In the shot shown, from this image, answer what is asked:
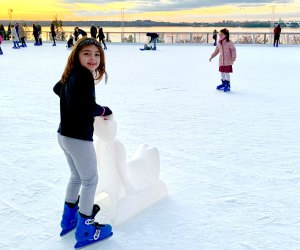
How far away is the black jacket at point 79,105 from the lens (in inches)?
79.1

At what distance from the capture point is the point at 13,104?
6500 mm

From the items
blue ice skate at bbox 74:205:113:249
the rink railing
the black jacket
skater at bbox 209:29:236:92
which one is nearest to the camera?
the black jacket

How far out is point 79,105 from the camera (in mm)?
2029

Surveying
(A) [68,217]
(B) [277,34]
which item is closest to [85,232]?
(A) [68,217]

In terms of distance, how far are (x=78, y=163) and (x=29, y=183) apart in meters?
1.25

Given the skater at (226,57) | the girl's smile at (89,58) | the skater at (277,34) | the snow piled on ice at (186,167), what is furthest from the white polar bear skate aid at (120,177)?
the skater at (277,34)

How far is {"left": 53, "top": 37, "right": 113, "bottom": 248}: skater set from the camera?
6.64 ft

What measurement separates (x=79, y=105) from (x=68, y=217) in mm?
763

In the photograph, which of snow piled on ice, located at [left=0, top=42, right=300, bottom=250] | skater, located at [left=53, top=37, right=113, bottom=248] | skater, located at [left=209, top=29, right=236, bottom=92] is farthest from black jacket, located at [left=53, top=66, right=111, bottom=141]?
skater, located at [left=209, top=29, right=236, bottom=92]

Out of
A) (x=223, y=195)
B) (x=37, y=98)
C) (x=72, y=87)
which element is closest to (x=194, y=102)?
(x=37, y=98)

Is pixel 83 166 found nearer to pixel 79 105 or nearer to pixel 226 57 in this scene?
pixel 79 105

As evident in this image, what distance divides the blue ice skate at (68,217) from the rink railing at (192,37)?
22.4 meters

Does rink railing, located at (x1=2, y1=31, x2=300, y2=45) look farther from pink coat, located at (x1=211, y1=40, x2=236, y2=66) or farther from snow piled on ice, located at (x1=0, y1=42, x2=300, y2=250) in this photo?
snow piled on ice, located at (x1=0, y1=42, x2=300, y2=250)

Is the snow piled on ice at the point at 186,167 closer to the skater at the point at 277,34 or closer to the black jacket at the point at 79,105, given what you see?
the black jacket at the point at 79,105
